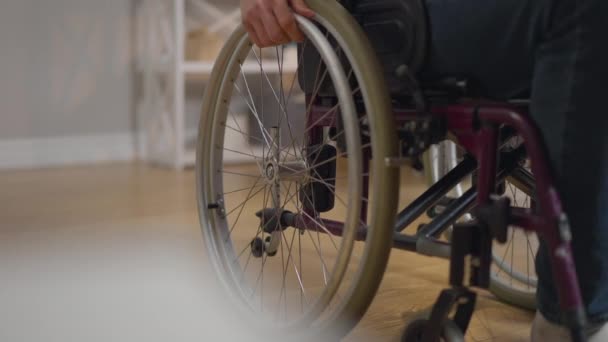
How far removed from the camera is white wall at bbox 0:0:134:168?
2889mm

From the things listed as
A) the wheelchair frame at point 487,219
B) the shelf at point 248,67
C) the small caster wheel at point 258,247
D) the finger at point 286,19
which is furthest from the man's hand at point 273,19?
the shelf at point 248,67

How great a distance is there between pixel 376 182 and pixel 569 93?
225 millimetres

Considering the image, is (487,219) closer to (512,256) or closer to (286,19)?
(286,19)

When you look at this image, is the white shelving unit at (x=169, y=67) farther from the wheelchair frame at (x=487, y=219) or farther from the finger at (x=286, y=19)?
the wheelchair frame at (x=487, y=219)

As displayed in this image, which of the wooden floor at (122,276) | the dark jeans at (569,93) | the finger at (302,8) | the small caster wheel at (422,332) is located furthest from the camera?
the wooden floor at (122,276)

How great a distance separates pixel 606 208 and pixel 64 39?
8.42ft

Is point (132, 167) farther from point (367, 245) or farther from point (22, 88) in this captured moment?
point (367, 245)

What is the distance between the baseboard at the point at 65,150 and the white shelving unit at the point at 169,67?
8cm

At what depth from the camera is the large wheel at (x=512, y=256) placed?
1.24 m

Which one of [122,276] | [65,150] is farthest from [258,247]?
[65,150]

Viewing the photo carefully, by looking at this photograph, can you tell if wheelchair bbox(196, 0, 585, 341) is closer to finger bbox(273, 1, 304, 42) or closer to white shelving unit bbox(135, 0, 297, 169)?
finger bbox(273, 1, 304, 42)

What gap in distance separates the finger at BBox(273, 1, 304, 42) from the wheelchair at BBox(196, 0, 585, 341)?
2 centimetres

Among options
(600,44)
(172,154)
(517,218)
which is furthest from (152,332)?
(172,154)

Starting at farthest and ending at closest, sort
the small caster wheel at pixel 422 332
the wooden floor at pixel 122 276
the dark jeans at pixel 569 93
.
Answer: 1. the wooden floor at pixel 122 276
2. the small caster wheel at pixel 422 332
3. the dark jeans at pixel 569 93
